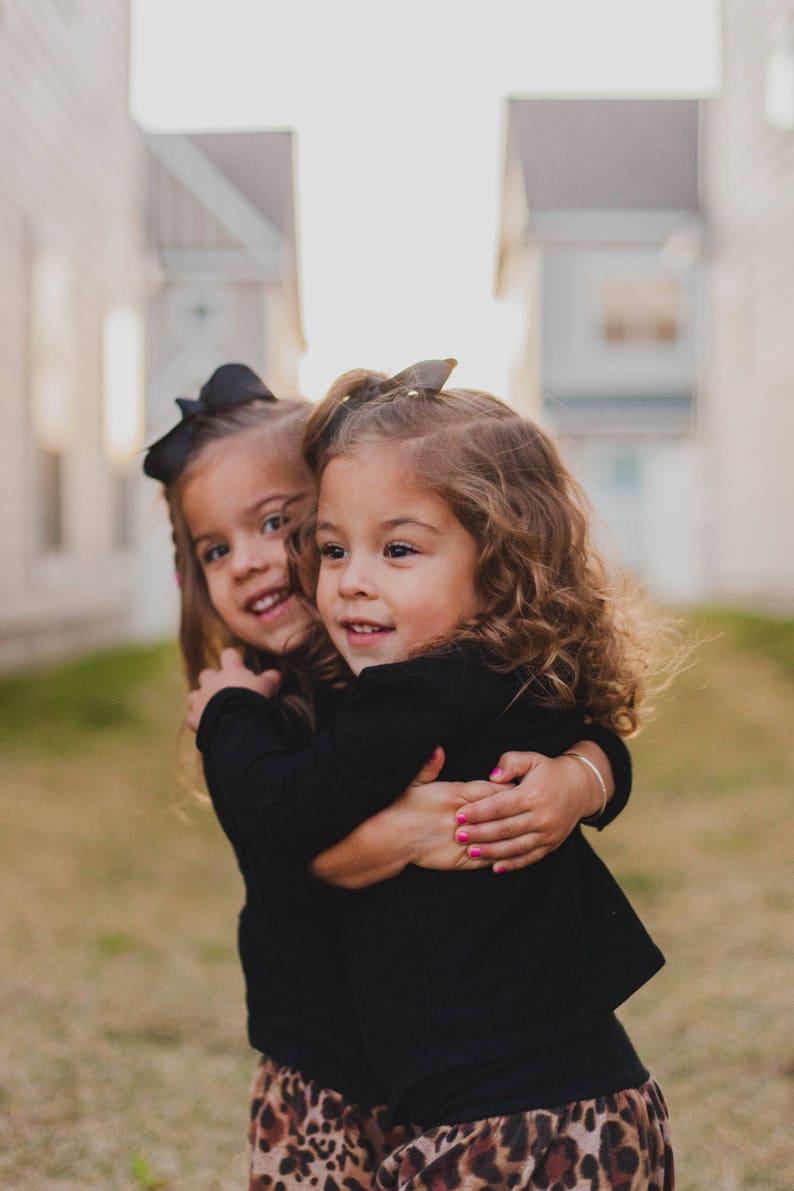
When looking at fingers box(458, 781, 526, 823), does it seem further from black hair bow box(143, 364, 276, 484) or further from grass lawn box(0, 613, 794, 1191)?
black hair bow box(143, 364, 276, 484)

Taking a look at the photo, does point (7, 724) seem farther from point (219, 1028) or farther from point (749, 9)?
point (749, 9)

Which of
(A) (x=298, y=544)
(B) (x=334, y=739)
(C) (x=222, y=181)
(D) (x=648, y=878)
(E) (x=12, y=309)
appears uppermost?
(C) (x=222, y=181)

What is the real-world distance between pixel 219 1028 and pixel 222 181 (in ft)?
48.5

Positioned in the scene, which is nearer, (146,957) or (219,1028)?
(219,1028)

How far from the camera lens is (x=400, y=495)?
150cm

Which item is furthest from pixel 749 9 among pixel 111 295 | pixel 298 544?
pixel 298 544

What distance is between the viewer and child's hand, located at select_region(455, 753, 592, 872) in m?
1.46

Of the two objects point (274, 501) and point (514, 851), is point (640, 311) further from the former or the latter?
point (514, 851)

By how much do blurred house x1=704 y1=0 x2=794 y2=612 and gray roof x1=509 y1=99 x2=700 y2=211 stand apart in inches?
97.1

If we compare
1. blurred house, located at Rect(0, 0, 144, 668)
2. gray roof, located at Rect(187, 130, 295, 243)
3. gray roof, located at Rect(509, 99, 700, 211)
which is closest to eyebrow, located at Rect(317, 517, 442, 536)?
blurred house, located at Rect(0, 0, 144, 668)

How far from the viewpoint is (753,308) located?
11.9 m

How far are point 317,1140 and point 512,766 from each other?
610 mm

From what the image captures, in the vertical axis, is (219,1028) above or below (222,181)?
below

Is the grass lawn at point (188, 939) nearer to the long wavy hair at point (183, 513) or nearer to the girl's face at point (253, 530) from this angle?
the long wavy hair at point (183, 513)
